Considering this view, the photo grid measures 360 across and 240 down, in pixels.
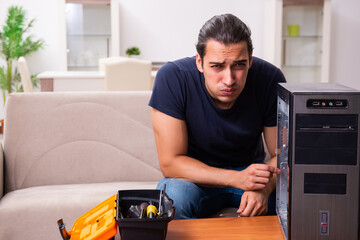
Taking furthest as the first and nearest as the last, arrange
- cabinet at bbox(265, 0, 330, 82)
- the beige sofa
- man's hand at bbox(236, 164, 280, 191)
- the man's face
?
cabinet at bbox(265, 0, 330, 82)
the beige sofa
the man's face
man's hand at bbox(236, 164, 280, 191)

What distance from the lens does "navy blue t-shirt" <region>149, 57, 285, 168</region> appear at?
5.05ft

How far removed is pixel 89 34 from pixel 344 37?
3.09m

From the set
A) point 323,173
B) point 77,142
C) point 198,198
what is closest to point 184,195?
point 198,198

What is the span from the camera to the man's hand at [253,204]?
128 cm

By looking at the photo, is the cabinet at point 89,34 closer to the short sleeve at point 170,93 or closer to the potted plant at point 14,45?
the potted plant at point 14,45

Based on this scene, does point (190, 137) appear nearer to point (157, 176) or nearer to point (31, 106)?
point (157, 176)

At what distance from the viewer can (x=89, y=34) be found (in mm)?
5141

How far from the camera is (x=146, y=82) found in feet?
11.8

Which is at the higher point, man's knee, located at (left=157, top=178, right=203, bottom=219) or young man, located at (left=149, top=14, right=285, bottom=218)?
young man, located at (left=149, top=14, right=285, bottom=218)

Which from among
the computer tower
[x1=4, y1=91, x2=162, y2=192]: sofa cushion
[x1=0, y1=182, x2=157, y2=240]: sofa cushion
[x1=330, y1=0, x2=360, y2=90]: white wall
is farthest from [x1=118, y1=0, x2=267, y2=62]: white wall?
the computer tower

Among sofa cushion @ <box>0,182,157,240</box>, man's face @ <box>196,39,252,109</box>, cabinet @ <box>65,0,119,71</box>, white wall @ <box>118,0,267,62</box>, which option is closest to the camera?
man's face @ <box>196,39,252,109</box>

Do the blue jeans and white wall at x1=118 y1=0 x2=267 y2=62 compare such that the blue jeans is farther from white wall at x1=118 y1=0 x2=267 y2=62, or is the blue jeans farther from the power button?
white wall at x1=118 y1=0 x2=267 y2=62

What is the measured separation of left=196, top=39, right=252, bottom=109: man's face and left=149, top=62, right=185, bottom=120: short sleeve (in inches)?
6.8

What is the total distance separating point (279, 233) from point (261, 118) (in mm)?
558
